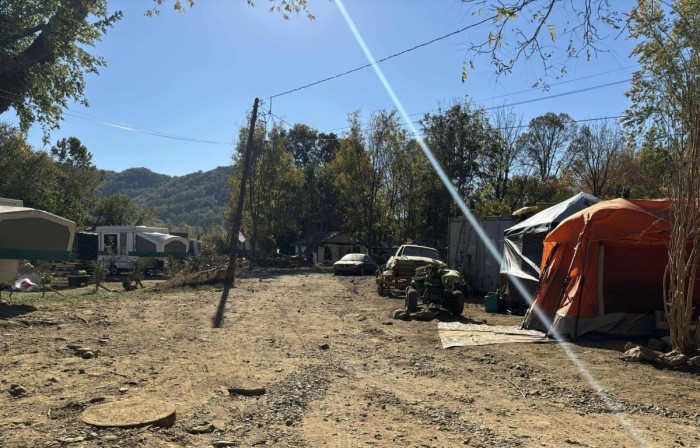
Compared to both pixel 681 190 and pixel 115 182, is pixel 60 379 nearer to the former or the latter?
pixel 681 190

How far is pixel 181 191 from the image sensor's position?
118 metres

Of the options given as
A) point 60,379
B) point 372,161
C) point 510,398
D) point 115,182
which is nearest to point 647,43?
point 510,398

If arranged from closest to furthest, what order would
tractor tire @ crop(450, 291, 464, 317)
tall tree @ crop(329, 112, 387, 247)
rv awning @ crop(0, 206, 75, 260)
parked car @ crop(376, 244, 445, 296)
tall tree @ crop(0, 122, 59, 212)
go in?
rv awning @ crop(0, 206, 75, 260)
tractor tire @ crop(450, 291, 464, 317)
parked car @ crop(376, 244, 445, 296)
tall tree @ crop(0, 122, 59, 212)
tall tree @ crop(329, 112, 387, 247)

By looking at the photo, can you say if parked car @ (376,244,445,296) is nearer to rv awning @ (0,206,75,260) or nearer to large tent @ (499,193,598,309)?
large tent @ (499,193,598,309)

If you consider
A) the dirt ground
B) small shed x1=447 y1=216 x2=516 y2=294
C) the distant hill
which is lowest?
the dirt ground

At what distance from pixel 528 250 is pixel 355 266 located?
17.1 metres

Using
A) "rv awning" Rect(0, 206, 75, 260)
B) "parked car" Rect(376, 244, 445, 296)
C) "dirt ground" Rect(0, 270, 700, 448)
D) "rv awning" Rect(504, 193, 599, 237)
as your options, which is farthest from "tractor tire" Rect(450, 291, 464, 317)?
"rv awning" Rect(0, 206, 75, 260)

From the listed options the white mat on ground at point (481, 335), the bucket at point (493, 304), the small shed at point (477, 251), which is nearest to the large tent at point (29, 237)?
the white mat on ground at point (481, 335)

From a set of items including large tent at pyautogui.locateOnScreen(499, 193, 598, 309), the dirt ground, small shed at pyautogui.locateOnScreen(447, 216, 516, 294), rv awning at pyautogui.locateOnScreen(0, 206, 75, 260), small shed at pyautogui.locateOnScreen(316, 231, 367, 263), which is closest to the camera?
the dirt ground

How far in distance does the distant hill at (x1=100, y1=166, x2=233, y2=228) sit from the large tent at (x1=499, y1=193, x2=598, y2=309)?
306 feet

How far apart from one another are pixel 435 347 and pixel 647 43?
6458mm

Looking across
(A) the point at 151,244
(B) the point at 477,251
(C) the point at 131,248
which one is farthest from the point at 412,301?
(C) the point at 131,248

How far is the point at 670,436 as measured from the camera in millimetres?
4531

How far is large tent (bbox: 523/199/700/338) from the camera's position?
9172 millimetres
